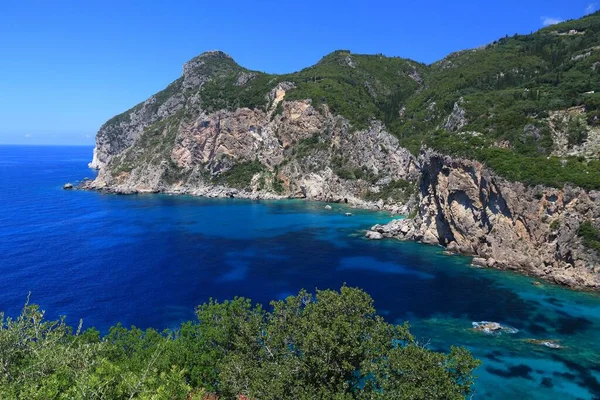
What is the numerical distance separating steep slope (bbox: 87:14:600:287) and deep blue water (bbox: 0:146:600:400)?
7857mm

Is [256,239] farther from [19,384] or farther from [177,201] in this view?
[19,384]

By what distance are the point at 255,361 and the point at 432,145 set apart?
63.5 meters

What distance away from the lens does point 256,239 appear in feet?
272

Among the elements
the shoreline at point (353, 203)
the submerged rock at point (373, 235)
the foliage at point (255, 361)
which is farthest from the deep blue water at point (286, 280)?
the foliage at point (255, 361)

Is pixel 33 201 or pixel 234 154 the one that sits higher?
pixel 234 154

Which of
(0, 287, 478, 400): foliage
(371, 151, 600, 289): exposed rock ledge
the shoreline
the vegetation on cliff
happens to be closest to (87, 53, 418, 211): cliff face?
the shoreline

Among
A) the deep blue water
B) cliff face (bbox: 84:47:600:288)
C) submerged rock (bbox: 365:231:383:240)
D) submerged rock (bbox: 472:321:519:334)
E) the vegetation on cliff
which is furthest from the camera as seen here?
submerged rock (bbox: 365:231:383:240)

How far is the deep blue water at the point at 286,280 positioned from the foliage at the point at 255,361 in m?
16.1

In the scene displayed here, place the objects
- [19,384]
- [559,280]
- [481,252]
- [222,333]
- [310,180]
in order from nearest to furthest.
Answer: [19,384] < [222,333] < [559,280] < [481,252] < [310,180]

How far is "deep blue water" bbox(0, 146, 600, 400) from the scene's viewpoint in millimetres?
38375

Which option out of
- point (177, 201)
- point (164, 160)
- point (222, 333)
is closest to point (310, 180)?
point (177, 201)

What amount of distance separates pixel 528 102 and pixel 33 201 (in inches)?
5302

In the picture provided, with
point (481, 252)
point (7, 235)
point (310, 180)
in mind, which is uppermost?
point (310, 180)

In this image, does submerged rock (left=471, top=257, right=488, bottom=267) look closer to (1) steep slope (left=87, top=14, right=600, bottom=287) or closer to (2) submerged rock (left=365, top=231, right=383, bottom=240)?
(1) steep slope (left=87, top=14, right=600, bottom=287)
